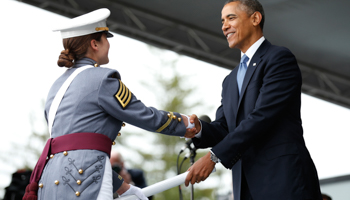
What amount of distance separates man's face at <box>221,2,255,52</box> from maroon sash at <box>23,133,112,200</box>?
1005 mm

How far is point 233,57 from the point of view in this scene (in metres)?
6.18

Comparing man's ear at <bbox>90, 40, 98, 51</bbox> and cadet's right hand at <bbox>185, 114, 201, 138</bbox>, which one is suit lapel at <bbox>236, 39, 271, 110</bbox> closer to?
cadet's right hand at <bbox>185, 114, 201, 138</bbox>

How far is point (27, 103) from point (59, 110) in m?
14.7

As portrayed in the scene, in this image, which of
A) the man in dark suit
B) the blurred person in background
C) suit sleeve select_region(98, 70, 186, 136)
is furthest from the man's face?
the blurred person in background

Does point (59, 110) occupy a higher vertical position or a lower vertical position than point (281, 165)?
higher

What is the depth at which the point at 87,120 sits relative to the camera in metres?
2.02

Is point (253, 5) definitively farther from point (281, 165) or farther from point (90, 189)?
point (90, 189)

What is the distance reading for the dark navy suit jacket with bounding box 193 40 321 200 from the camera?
84.7 inches

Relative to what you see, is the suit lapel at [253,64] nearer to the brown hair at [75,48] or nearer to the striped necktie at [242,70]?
the striped necktie at [242,70]

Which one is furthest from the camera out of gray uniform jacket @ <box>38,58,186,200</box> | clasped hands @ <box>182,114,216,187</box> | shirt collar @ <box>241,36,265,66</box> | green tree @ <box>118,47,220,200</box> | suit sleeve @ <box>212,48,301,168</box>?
green tree @ <box>118,47,220,200</box>

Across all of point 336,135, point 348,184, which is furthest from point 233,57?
point 336,135

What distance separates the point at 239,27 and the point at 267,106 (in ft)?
1.85

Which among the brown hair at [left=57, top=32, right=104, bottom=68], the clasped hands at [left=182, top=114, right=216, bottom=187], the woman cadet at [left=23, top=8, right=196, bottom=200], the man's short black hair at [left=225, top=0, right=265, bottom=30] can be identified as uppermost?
the man's short black hair at [left=225, top=0, right=265, bottom=30]

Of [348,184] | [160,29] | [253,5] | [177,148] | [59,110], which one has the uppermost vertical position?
[253,5]
